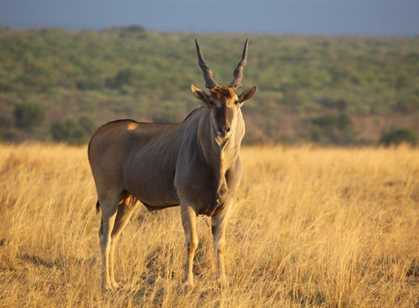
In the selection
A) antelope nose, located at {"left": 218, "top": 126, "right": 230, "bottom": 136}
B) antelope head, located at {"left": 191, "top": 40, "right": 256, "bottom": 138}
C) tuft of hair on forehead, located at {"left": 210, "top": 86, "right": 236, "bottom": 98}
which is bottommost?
antelope nose, located at {"left": 218, "top": 126, "right": 230, "bottom": 136}

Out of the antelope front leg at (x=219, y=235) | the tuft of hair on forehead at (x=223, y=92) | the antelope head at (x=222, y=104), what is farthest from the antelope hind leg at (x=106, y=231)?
the tuft of hair on forehead at (x=223, y=92)

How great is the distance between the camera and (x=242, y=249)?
824cm

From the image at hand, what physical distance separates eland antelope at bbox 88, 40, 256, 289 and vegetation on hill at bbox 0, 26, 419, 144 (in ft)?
66.9

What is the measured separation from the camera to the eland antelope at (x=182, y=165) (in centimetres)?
698

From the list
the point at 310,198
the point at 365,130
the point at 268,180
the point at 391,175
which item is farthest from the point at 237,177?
the point at 365,130

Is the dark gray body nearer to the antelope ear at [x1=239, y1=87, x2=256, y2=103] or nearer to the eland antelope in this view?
the eland antelope

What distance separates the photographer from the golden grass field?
262 inches

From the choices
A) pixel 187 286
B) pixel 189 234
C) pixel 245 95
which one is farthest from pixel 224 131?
pixel 187 286

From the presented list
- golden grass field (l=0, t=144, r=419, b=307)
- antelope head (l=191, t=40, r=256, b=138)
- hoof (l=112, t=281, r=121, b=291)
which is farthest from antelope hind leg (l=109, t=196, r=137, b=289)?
antelope head (l=191, t=40, r=256, b=138)

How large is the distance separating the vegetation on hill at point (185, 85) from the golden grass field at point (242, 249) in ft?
57.9

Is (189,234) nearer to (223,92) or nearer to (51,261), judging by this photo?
(223,92)

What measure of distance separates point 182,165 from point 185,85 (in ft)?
120

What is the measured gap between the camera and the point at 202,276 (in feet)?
25.7

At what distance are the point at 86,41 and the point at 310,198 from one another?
50.0 metres
